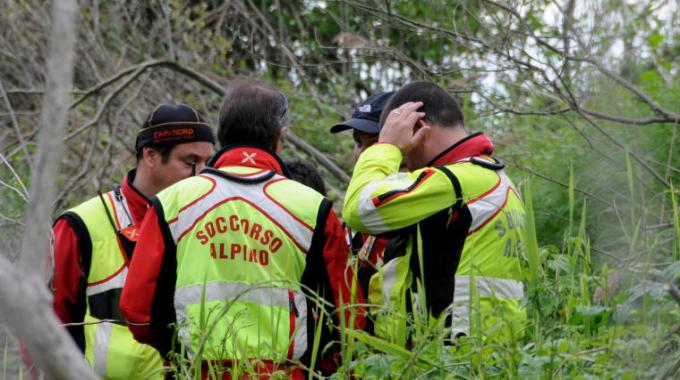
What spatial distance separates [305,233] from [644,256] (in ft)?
3.77

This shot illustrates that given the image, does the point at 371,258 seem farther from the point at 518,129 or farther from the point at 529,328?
the point at 518,129

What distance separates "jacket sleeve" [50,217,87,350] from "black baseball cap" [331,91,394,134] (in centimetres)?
125

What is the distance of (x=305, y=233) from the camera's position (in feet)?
11.3

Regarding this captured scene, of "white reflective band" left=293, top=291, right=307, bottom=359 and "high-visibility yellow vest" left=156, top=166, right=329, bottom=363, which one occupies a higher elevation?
"high-visibility yellow vest" left=156, top=166, right=329, bottom=363

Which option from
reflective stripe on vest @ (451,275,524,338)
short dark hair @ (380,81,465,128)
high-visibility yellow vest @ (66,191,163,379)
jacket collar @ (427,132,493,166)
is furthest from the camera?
high-visibility yellow vest @ (66,191,163,379)

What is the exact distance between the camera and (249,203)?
339 centimetres

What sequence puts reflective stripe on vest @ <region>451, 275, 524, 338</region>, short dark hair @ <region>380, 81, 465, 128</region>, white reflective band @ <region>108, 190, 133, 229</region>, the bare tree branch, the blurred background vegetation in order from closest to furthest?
the bare tree branch < the blurred background vegetation < reflective stripe on vest @ <region>451, 275, 524, 338</region> < short dark hair @ <region>380, 81, 465, 128</region> < white reflective band @ <region>108, 190, 133, 229</region>

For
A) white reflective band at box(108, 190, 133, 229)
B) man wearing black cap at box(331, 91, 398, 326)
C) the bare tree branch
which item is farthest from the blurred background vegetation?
the bare tree branch

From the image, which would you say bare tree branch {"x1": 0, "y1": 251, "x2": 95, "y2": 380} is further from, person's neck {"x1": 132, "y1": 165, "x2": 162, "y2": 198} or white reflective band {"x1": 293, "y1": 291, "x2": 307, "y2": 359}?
person's neck {"x1": 132, "y1": 165, "x2": 162, "y2": 198}

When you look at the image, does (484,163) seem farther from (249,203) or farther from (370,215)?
(249,203)

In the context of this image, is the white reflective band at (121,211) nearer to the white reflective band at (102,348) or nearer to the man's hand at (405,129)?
the white reflective band at (102,348)

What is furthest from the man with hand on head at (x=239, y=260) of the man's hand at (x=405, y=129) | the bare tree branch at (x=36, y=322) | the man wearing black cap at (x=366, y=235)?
the bare tree branch at (x=36, y=322)

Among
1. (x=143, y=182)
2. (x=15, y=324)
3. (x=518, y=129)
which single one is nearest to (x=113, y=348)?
(x=143, y=182)

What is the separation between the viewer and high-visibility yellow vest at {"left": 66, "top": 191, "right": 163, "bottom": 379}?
390 centimetres
